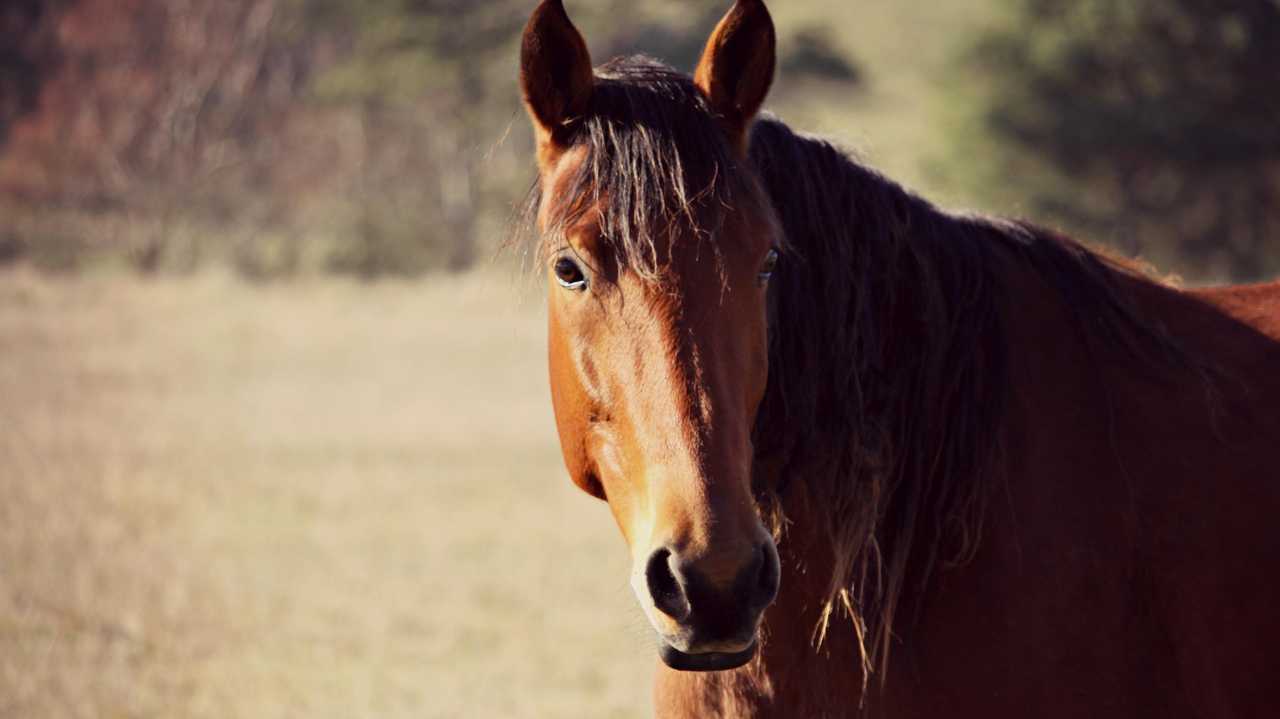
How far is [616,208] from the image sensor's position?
2.02m

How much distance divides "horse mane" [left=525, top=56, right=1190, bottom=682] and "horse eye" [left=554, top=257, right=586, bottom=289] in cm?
6

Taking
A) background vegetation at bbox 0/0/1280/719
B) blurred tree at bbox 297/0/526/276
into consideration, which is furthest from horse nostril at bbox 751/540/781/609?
blurred tree at bbox 297/0/526/276

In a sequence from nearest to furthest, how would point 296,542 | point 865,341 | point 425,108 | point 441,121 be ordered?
1. point 865,341
2. point 296,542
3. point 441,121
4. point 425,108

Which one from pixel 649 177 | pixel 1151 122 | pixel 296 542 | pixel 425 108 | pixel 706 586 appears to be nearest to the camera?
pixel 706 586

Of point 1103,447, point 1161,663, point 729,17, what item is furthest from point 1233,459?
point 729,17

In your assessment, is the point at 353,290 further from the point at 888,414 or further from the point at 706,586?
the point at 706,586

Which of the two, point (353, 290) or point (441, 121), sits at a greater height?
point (441, 121)

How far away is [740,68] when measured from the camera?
7.24 feet

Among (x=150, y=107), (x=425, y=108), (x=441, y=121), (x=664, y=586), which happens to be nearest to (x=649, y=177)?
(x=664, y=586)

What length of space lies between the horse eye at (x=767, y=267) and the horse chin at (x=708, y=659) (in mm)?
630

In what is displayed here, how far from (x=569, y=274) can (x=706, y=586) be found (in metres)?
0.62

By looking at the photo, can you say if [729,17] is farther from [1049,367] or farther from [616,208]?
[1049,367]

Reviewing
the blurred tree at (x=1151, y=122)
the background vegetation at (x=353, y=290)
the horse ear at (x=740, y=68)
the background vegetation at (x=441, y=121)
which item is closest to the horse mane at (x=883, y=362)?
the horse ear at (x=740, y=68)

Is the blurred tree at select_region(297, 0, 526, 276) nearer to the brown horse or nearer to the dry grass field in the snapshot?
the dry grass field
